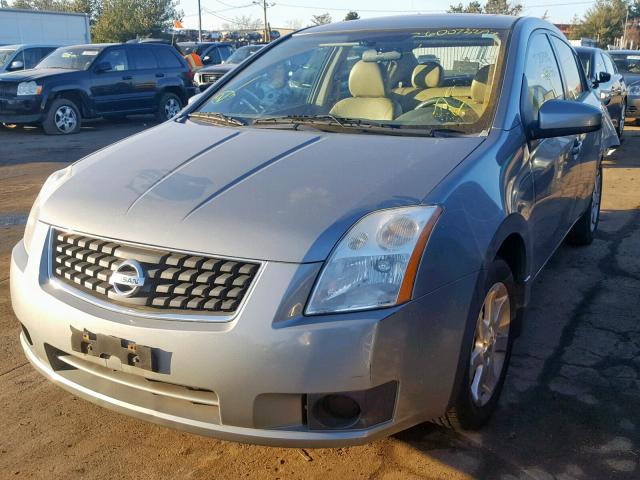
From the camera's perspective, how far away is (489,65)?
11.5 ft

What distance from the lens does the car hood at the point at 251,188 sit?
2.35m

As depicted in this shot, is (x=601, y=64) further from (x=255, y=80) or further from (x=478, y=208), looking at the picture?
(x=478, y=208)

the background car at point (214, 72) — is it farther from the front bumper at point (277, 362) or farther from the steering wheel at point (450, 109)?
the front bumper at point (277, 362)

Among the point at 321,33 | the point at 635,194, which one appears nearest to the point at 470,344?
the point at 321,33

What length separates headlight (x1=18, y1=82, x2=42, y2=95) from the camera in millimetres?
12508

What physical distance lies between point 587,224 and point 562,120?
246 centimetres

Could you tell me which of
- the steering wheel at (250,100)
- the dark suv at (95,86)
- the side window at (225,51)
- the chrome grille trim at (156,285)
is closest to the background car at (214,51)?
the side window at (225,51)

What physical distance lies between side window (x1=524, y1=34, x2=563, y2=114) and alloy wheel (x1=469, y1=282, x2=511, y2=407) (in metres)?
1.09

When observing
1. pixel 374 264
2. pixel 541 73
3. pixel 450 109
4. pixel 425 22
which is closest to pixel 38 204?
pixel 374 264

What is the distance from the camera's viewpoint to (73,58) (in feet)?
45.2

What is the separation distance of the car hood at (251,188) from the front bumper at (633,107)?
12534 millimetres

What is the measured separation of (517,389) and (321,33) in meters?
2.40

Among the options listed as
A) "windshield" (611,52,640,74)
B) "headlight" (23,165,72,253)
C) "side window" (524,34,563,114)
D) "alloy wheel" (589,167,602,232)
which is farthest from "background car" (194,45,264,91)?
"headlight" (23,165,72,253)

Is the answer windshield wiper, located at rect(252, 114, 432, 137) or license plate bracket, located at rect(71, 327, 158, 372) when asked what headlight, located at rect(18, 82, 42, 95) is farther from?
license plate bracket, located at rect(71, 327, 158, 372)
